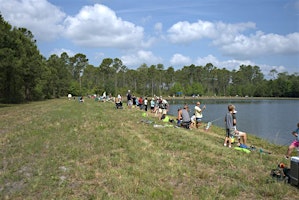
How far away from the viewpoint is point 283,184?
5.68 meters

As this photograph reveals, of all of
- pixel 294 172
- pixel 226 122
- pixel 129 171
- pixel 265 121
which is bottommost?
pixel 265 121

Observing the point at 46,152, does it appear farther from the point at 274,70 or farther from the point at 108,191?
the point at 274,70

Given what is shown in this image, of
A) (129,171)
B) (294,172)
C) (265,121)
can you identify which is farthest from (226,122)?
(265,121)

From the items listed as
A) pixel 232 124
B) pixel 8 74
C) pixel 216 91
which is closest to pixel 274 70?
pixel 216 91

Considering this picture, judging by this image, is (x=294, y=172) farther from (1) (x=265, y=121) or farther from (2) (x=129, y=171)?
(1) (x=265, y=121)

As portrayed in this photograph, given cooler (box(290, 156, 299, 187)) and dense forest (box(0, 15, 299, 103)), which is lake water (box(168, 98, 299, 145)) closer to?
cooler (box(290, 156, 299, 187))

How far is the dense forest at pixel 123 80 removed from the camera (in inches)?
1578

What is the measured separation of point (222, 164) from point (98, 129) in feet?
22.6

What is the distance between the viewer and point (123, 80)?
110375 millimetres

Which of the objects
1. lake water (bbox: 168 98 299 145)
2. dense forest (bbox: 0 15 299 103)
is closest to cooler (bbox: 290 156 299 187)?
lake water (bbox: 168 98 299 145)

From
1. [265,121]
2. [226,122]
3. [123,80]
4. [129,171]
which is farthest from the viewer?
[123,80]

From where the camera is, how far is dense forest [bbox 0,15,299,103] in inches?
1578

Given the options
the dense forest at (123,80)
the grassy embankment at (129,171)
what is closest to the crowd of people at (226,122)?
the grassy embankment at (129,171)

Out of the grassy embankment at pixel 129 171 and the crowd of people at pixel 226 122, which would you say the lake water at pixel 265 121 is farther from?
the grassy embankment at pixel 129 171
